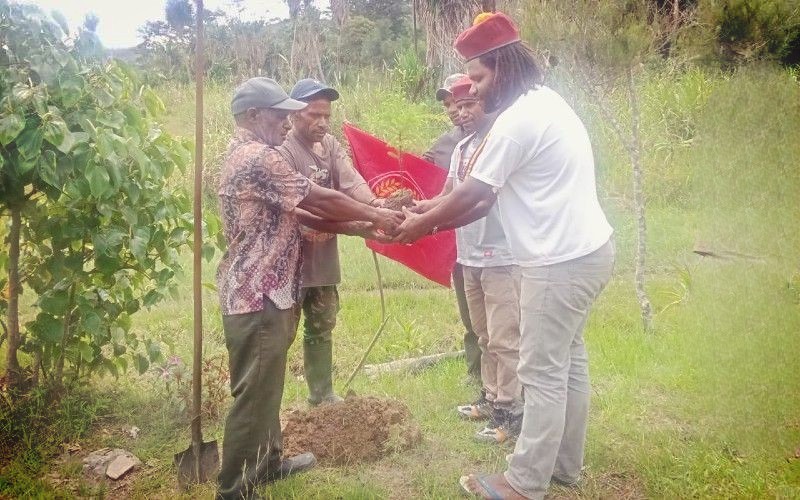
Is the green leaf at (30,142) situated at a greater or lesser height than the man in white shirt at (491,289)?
greater

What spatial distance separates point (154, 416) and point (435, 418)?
1617 mm

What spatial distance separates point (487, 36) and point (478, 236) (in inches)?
47.2

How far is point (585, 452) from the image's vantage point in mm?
3611

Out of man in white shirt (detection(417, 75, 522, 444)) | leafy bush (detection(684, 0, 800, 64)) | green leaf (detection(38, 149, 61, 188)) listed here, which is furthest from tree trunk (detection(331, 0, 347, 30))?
green leaf (detection(38, 149, 61, 188))

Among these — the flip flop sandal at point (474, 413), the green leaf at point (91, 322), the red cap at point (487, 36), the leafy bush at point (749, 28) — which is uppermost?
the leafy bush at point (749, 28)

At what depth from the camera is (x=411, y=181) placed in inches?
170

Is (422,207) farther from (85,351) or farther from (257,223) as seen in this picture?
(85,351)

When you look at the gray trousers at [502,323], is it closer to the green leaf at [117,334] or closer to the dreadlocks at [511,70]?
the dreadlocks at [511,70]

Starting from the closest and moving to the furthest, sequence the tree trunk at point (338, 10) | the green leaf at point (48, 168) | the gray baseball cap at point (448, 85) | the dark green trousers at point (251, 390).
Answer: the dark green trousers at point (251, 390) < the green leaf at point (48, 168) < the gray baseball cap at point (448, 85) < the tree trunk at point (338, 10)

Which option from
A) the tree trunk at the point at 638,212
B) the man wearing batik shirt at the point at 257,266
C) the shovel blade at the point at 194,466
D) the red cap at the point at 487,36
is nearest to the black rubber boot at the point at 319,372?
the shovel blade at the point at 194,466

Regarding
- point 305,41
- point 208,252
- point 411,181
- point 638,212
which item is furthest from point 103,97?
point 305,41

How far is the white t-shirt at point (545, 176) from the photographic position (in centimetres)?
286

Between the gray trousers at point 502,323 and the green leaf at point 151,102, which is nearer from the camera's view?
the gray trousers at point 502,323

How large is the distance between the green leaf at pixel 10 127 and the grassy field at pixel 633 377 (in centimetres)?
155
